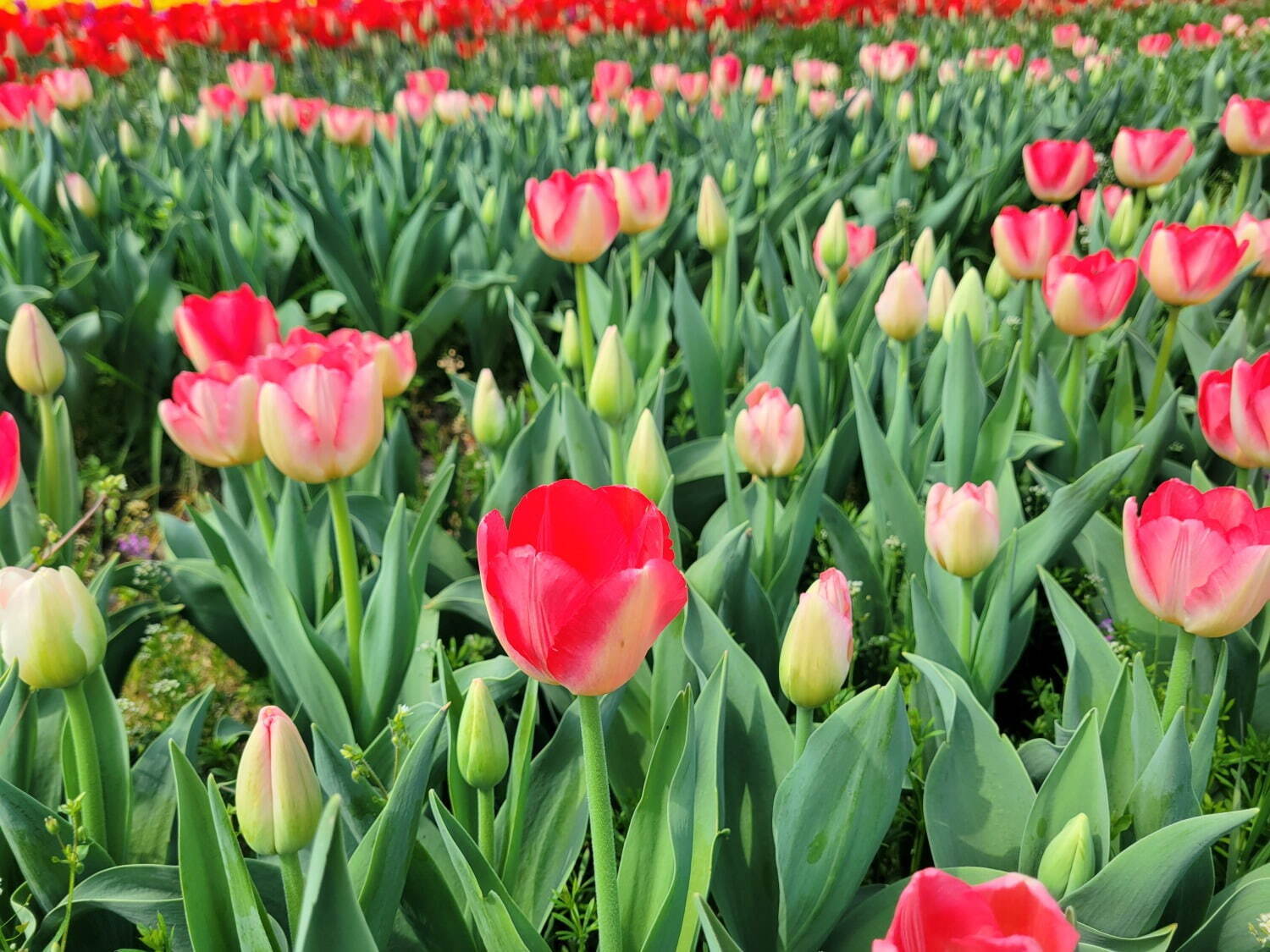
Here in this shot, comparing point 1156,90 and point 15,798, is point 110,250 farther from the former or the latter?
point 1156,90

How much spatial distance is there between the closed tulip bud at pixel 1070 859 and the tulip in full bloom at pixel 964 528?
390mm

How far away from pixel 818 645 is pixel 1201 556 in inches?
14.0

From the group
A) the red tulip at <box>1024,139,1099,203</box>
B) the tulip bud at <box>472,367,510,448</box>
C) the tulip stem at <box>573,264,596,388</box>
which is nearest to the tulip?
the tulip bud at <box>472,367,510,448</box>

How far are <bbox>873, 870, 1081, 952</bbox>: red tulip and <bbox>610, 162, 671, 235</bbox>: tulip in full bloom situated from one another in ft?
5.65

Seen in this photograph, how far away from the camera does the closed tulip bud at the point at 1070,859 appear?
0.90 m

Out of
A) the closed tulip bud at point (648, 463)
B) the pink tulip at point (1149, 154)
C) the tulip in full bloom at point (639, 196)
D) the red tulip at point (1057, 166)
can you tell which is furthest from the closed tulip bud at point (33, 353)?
the pink tulip at point (1149, 154)

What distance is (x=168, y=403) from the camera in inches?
54.3

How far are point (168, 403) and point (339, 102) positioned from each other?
4356mm

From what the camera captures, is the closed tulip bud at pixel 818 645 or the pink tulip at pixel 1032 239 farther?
the pink tulip at pixel 1032 239

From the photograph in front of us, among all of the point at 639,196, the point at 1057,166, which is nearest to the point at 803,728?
the point at 639,196

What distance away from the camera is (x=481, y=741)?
3.08ft

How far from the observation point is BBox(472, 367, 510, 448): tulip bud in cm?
173

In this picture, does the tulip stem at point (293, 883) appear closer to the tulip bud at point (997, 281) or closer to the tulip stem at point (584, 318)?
the tulip stem at point (584, 318)

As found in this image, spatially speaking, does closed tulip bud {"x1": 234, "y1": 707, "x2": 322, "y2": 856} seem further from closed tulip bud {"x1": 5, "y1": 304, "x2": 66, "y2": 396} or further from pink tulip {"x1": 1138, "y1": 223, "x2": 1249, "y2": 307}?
pink tulip {"x1": 1138, "y1": 223, "x2": 1249, "y2": 307}
